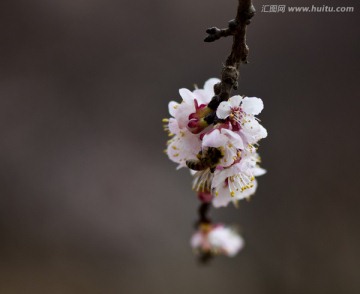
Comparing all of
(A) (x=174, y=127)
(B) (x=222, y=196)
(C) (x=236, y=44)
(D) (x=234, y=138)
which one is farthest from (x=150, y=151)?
(C) (x=236, y=44)

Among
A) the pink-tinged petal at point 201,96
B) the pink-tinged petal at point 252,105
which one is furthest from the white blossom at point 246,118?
the pink-tinged petal at point 201,96

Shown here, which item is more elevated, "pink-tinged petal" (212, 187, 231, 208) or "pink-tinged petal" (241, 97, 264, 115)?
"pink-tinged petal" (241, 97, 264, 115)

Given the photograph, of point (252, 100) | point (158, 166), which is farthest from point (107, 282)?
point (252, 100)

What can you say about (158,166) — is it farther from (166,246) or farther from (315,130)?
(315,130)

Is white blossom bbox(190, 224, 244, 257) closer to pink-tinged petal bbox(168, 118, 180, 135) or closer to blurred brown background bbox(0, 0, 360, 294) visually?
pink-tinged petal bbox(168, 118, 180, 135)

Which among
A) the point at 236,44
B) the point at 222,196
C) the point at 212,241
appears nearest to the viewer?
the point at 236,44

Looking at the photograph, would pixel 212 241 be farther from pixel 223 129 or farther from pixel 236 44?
pixel 236 44

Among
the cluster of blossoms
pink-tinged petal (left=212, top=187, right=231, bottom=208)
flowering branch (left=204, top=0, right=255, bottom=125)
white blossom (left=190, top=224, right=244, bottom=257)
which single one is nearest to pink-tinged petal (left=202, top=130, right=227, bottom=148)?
the cluster of blossoms
